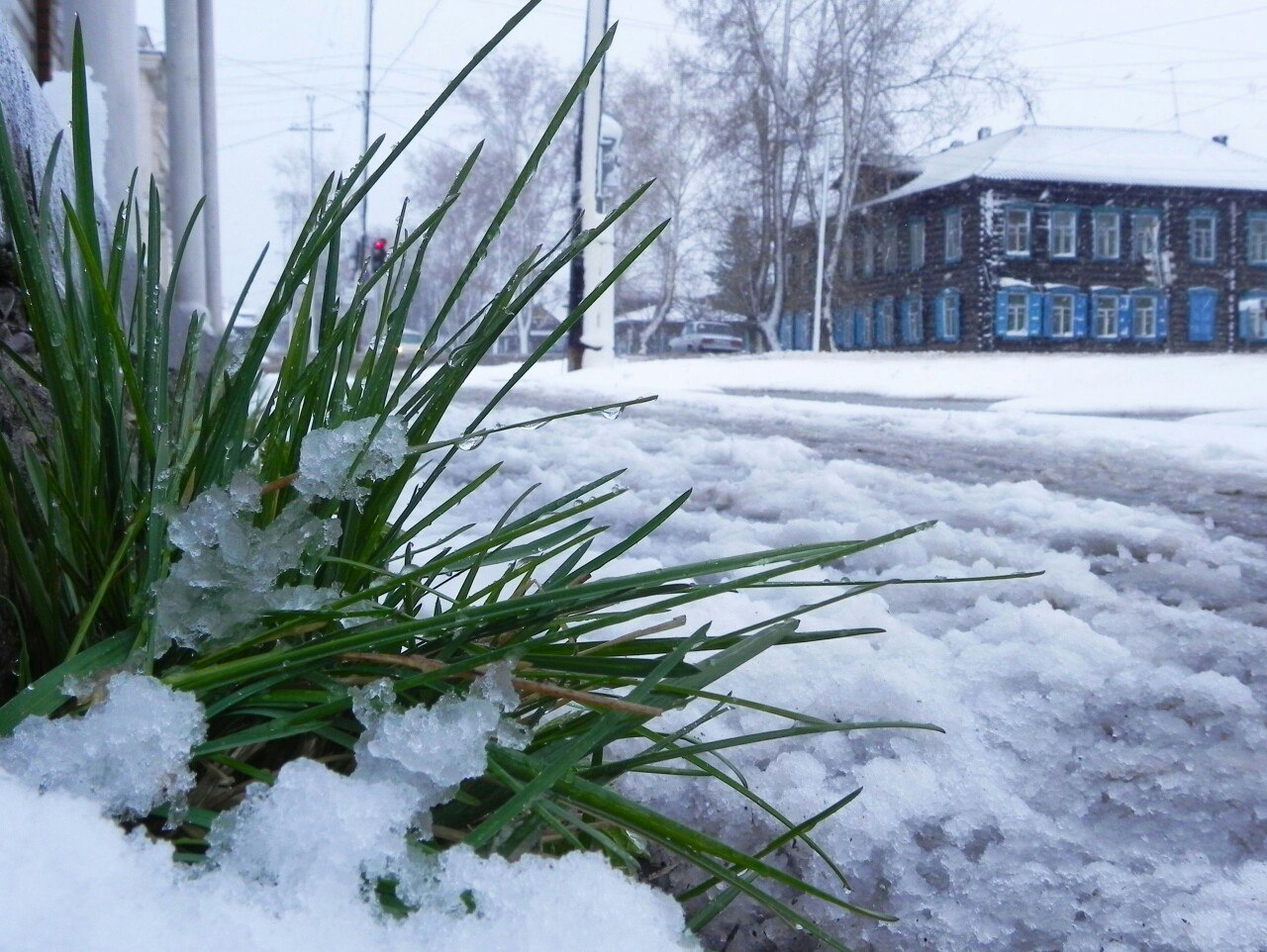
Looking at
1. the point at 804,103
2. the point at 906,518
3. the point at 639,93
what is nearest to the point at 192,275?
the point at 906,518

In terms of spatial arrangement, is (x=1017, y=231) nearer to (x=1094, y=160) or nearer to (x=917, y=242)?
(x=917, y=242)

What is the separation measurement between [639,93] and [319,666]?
3349 cm

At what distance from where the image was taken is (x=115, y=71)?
3.65 metres

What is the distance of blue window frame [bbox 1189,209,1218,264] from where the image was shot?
29.6m

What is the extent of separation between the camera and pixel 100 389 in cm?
86

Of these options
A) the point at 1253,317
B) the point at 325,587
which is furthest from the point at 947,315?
the point at 325,587

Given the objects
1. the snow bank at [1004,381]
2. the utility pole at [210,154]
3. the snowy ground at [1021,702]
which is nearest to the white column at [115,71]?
the snowy ground at [1021,702]

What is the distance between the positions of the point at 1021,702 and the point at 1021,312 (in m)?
29.4

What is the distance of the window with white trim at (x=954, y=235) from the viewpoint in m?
28.8

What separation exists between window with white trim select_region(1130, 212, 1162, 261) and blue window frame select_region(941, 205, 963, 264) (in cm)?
473

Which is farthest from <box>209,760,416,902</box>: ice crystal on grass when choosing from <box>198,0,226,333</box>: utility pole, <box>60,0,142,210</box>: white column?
<box>198,0,226,333</box>: utility pole

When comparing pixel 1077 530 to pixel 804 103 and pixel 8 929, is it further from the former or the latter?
pixel 804 103

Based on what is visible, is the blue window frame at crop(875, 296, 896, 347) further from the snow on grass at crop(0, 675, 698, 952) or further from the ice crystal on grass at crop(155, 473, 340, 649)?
the snow on grass at crop(0, 675, 698, 952)

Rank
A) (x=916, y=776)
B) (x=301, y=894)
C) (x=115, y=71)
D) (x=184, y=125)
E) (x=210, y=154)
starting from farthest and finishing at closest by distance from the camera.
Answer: (x=210, y=154)
(x=184, y=125)
(x=115, y=71)
(x=916, y=776)
(x=301, y=894)
